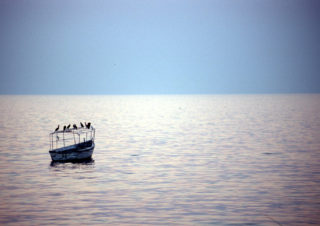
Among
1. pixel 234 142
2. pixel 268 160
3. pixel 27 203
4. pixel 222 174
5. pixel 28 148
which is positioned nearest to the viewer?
pixel 27 203

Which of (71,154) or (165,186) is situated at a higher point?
(71,154)

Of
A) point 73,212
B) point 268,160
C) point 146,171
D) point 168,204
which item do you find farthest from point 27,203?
point 268,160

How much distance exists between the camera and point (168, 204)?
28.1 metres

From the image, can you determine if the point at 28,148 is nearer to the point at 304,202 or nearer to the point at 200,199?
the point at 200,199

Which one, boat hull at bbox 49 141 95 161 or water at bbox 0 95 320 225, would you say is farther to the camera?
boat hull at bbox 49 141 95 161

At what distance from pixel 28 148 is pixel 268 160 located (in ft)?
92.6

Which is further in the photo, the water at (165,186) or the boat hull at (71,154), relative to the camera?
the boat hull at (71,154)

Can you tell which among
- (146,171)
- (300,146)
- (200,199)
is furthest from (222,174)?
(300,146)

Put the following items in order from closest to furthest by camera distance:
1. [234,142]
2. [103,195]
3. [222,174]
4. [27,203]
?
[27,203]
[103,195]
[222,174]
[234,142]

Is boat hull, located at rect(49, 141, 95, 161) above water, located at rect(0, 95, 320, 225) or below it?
above

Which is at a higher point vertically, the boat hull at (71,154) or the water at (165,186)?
the boat hull at (71,154)

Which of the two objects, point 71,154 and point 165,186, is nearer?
point 165,186

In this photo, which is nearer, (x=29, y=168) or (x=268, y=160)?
(x=29, y=168)

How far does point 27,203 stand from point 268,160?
25.9 m
